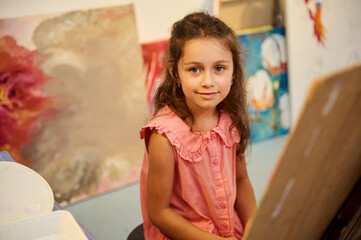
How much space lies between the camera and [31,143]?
2016 mm

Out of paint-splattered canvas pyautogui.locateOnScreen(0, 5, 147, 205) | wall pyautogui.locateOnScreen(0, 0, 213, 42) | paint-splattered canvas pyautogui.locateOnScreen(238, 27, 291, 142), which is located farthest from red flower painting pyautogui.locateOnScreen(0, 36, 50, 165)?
paint-splattered canvas pyautogui.locateOnScreen(238, 27, 291, 142)

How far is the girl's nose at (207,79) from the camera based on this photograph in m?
1.00

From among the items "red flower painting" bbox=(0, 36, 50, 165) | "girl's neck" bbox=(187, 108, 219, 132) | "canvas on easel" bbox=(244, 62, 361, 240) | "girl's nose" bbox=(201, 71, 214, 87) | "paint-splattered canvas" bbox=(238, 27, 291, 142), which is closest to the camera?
"canvas on easel" bbox=(244, 62, 361, 240)

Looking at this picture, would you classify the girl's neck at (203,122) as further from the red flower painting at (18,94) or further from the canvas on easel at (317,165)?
the red flower painting at (18,94)

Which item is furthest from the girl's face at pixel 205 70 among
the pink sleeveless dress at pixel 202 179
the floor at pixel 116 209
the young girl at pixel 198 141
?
the floor at pixel 116 209

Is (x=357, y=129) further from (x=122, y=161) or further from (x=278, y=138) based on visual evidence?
(x=278, y=138)

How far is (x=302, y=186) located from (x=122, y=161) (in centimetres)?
189

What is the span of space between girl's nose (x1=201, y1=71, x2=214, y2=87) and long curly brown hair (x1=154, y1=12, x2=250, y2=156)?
0.11 m

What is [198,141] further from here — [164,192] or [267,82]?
[267,82]

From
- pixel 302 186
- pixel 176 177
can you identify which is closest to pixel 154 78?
pixel 176 177

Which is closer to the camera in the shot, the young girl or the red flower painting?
the young girl

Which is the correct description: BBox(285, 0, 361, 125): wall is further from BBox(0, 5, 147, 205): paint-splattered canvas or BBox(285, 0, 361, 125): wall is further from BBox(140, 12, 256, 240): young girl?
BBox(140, 12, 256, 240): young girl

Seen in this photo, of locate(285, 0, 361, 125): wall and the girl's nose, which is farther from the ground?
the girl's nose

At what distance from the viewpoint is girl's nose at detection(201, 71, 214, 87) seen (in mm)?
996
